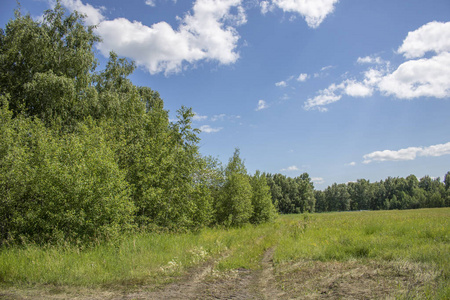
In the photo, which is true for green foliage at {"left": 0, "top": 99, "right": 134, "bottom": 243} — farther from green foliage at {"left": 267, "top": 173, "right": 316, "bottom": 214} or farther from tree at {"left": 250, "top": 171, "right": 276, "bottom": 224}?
green foliage at {"left": 267, "top": 173, "right": 316, "bottom": 214}

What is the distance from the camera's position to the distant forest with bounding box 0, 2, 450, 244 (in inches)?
383

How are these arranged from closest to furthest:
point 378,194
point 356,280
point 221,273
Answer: point 356,280
point 221,273
point 378,194

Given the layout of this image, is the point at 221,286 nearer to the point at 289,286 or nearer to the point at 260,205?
the point at 289,286

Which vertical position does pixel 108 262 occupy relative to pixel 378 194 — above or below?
above

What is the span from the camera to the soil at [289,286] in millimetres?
5859

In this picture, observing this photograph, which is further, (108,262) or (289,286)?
(108,262)

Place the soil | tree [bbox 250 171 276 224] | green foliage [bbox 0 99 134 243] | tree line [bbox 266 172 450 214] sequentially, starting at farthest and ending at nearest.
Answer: tree line [bbox 266 172 450 214] → tree [bbox 250 171 276 224] → green foliage [bbox 0 99 134 243] → the soil

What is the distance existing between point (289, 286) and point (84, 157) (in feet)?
32.2

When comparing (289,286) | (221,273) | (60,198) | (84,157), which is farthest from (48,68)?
(289,286)

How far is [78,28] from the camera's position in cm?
2200

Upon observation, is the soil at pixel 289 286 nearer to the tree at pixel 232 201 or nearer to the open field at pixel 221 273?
the open field at pixel 221 273

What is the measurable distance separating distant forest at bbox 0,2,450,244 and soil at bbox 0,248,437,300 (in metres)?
3.87

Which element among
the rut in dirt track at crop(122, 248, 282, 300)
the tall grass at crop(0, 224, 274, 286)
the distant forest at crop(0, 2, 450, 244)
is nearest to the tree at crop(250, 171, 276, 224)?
the distant forest at crop(0, 2, 450, 244)

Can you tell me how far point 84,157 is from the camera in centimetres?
1098
